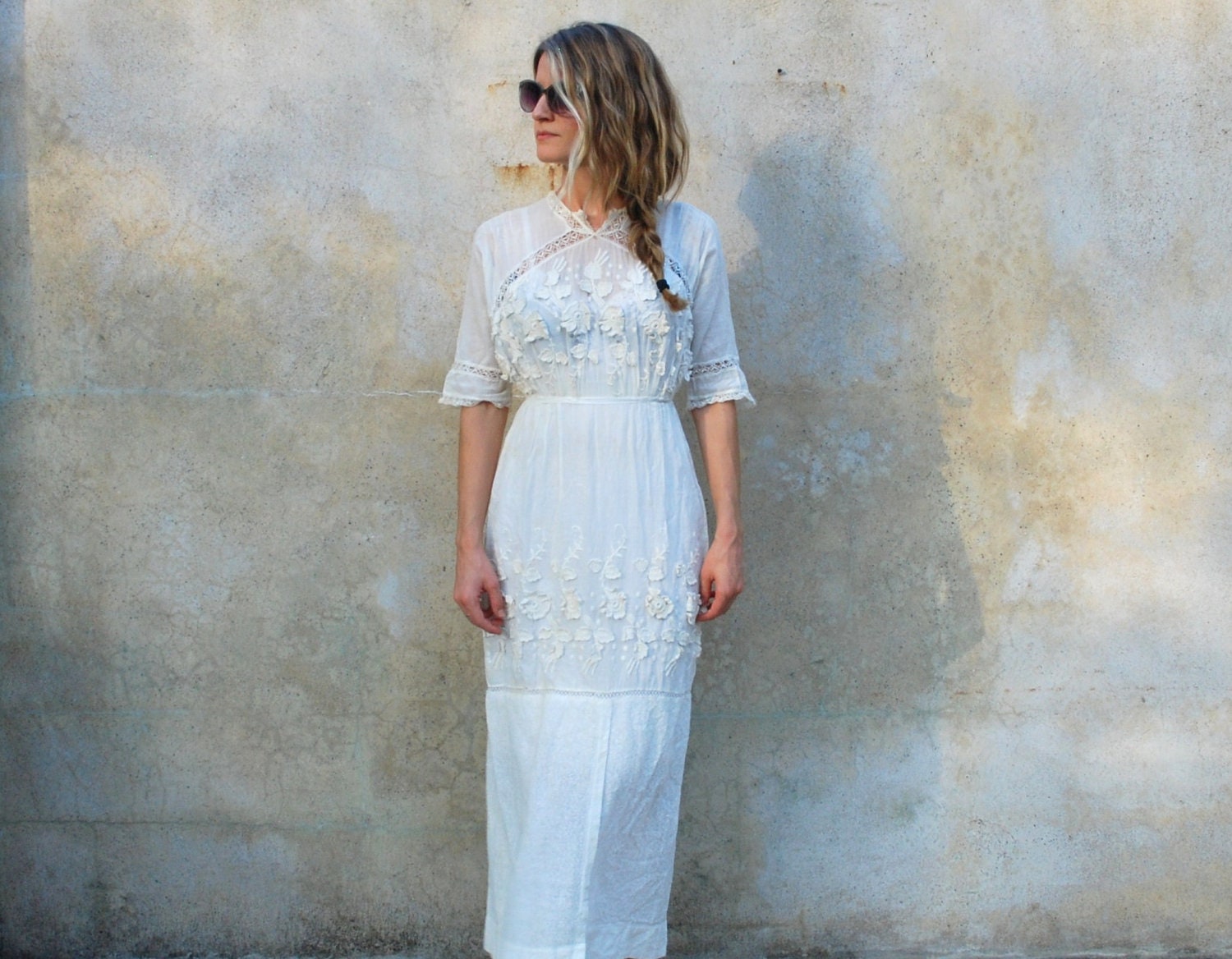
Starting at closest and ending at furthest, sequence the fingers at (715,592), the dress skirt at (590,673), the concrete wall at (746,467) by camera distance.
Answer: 1. the dress skirt at (590,673)
2. the fingers at (715,592)
3. the concrete wall at (746,467)

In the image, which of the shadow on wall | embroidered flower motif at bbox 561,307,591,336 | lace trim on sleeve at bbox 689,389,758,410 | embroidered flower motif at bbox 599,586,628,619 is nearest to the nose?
embroidered flower motif at bbox 561,307,591,336

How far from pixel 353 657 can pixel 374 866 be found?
1.88 ft

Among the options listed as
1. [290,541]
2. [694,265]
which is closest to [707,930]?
[290,541]

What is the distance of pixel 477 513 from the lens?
2643 mm

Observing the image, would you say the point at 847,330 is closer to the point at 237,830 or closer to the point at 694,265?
the point at 694,265

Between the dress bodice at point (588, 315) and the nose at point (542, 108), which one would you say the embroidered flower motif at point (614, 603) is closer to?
the dress bodice at point (588, 315)

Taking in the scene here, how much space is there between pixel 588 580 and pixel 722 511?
1.14 ft

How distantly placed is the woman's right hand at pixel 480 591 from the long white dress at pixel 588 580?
0.02 metres

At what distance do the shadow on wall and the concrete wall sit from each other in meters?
0.01

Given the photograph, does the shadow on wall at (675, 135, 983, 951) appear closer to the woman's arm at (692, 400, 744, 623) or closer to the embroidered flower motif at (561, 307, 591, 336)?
the woman's arm at (692, 400, 744, 623)

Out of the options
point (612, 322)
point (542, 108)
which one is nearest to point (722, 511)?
point (612, 322)

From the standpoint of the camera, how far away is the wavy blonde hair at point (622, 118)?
8.17 ft

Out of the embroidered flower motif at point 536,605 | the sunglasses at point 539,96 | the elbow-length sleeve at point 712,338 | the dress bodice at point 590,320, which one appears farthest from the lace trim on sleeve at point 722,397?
the sunglasses at point 539,96

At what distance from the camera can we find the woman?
247 centimetres
